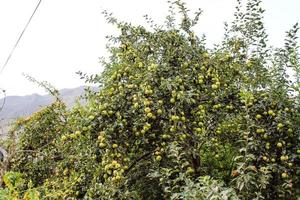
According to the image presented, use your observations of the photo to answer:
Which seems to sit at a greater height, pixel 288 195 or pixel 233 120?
pixel 233 120

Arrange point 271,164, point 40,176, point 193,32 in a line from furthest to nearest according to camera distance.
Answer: point 40,176
point 193,32
point 271,164

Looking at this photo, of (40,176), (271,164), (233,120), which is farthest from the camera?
(40,176)

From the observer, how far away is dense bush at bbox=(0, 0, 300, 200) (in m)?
4.46

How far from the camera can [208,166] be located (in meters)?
5.89

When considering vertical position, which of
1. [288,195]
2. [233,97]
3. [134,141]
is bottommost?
[288,195]

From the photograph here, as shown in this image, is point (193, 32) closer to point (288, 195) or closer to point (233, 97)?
point (233, 97)

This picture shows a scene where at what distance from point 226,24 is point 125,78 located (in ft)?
6.33

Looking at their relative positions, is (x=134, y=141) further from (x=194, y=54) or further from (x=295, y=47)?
(x=295, y=47)

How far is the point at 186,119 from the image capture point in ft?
15.9

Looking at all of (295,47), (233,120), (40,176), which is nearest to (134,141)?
(233,120)

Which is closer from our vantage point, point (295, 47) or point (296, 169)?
point (296, 169)

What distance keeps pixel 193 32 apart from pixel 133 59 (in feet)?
2.87

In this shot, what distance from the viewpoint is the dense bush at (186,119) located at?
14.6 ft

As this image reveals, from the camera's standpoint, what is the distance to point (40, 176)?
32.8 feet
